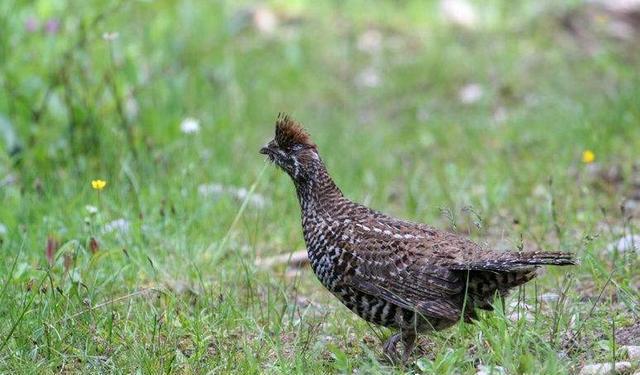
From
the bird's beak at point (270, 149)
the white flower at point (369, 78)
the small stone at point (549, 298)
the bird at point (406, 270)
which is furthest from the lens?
the white flower at point (369, 78)

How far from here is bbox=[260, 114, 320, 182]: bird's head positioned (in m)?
5.61

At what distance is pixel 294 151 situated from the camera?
18.6 feet

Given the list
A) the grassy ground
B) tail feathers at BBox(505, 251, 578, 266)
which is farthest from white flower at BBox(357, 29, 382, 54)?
tail feathers at BBox(505, 251, 578, 266)

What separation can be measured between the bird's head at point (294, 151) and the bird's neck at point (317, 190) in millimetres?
14

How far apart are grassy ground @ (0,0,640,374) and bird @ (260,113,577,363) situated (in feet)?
0.48

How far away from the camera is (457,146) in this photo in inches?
374

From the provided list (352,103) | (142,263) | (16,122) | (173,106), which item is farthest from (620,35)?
(142,263)

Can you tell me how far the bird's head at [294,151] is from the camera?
5.61 meters

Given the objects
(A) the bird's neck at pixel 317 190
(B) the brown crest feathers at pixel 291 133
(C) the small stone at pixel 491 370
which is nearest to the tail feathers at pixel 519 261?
(C) the small stone at pixel 491 370

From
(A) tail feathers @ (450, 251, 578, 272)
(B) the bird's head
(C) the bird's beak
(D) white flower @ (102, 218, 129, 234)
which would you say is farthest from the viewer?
(D) white flower @ (102, 218, 129, 234)

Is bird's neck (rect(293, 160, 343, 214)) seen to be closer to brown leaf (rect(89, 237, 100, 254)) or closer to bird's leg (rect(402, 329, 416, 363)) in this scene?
bird's leg (rect(402, 329, 416, 363))

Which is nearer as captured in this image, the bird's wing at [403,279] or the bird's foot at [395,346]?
the bird's wing at [403,279]

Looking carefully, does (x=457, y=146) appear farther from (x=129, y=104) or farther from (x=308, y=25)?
(x=308, y=25)

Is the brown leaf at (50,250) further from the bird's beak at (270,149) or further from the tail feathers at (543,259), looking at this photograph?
the tail feathers at (543,259)
